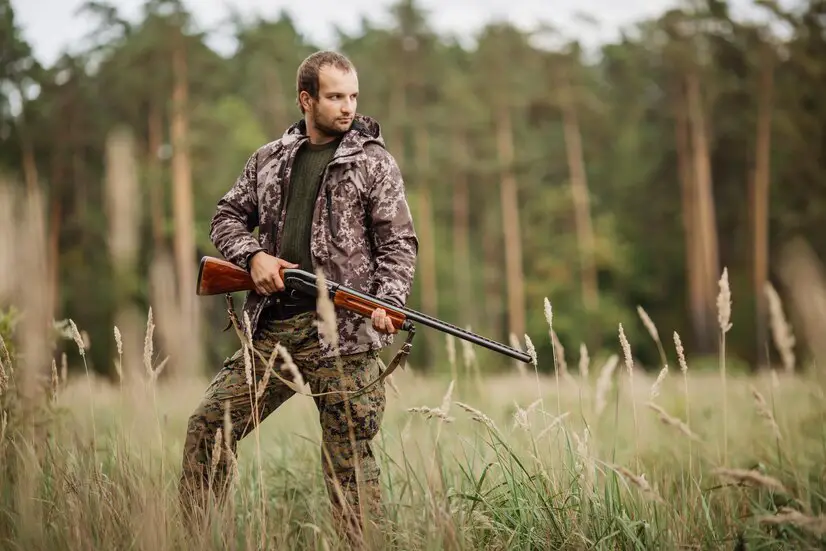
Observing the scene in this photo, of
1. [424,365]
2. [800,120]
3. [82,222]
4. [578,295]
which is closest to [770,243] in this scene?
[800,120]

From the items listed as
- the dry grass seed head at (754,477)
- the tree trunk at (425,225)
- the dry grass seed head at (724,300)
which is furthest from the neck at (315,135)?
the tree trunk at (425,225)

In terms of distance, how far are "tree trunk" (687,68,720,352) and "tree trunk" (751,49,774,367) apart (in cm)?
148

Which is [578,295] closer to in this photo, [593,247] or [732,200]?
[593,247]

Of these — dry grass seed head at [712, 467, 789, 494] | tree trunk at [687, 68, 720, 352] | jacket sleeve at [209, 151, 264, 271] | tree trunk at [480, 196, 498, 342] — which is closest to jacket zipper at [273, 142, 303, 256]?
jacket sleeve at [209, 151, 264, 271]

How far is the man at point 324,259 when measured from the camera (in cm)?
317

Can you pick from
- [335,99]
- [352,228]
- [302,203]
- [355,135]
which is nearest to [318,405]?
[352,228]

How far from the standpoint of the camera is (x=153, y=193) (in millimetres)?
22828

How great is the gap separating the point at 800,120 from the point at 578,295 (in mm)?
9885

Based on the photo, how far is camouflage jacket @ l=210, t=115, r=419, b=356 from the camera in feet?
10.7

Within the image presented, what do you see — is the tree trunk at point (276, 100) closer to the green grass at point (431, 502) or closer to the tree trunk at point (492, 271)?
the tree trunk at point (492, 271)

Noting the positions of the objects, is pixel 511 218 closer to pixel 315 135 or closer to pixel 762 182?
pixel 762 182

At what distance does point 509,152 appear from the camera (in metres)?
29.0

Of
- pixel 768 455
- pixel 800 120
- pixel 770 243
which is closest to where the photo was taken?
pixel 768 455

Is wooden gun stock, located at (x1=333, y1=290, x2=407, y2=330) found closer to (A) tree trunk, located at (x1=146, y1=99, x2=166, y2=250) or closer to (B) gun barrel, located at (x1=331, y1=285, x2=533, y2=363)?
(B) gun barrel, located at (x1=331, y1=285, x2=533, y2=363)
